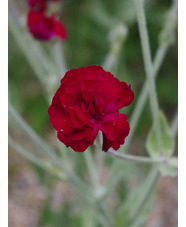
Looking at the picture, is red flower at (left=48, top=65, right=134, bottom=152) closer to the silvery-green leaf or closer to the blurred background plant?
the silvery-green leaf

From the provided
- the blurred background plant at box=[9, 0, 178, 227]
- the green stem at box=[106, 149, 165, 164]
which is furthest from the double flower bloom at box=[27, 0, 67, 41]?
the green stem at box=[106, 149, 165, 164]

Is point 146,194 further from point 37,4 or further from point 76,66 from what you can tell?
point 76,66

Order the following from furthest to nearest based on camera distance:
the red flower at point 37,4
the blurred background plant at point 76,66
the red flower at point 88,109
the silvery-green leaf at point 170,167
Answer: the blurred background plant at point 76,66, the red flower at point 37,4, the silvery-green leaf at point 170,167, the red flower at point 88,109

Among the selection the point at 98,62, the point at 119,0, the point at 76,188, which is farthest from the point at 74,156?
the point at 119,0

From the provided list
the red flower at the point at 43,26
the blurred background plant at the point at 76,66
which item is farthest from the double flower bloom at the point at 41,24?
the blurred background plant at the point at 76,66

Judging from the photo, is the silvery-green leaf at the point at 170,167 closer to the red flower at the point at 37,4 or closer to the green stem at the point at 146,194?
the green stem at the point at 146,194

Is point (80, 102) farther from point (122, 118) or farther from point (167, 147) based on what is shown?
point (167, 147)
